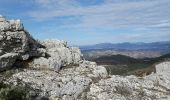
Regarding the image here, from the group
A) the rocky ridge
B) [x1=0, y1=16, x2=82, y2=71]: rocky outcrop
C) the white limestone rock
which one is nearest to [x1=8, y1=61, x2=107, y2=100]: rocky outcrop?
the rocky ridge

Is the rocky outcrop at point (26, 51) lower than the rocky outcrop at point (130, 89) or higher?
higher

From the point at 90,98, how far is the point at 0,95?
9.73m

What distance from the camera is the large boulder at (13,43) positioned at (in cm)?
3453

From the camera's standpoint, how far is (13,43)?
36.0 metres

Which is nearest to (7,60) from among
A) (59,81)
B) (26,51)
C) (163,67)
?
(26,51)

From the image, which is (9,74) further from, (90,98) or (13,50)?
(90,98)

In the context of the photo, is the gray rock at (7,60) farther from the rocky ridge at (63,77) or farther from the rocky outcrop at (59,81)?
the rocky outcrop at (59,81)

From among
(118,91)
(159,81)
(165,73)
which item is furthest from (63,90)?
(165,73)

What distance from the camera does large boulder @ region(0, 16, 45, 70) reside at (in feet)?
113

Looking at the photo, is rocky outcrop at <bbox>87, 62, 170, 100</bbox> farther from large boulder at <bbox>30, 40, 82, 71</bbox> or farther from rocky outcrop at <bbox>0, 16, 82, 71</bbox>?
rocky outcrop at <bbox>0, 16, 82, 71</bbox>

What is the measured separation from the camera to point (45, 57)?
39.9m

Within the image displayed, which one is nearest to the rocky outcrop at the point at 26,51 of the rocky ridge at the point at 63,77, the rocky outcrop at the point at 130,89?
the rocky ridge at the point at 63,77

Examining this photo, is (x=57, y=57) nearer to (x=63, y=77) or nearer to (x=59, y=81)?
(x=63, y=77)

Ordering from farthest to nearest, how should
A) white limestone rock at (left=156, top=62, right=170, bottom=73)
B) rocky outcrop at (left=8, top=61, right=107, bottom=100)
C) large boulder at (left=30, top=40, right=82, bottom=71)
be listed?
white limestone rock at (left=156, top=62, right=170, bottom=73) < large boulder at (left=30, top=40, right=82, bottom=71) < rocky outcrop at (left=8, top=61, right=107, bottom=100)
